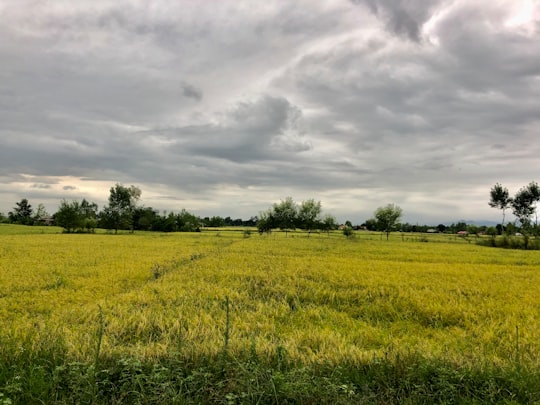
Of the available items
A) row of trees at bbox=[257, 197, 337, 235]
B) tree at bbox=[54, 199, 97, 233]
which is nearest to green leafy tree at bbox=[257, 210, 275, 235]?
row of trees at bbox=[257, 197, 337, 235]

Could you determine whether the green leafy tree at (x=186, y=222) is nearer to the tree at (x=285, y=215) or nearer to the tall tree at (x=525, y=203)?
the tree at (x=285, y=215)

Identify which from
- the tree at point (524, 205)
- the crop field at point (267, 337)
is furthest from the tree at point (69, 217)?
the tree at point (524, 205)

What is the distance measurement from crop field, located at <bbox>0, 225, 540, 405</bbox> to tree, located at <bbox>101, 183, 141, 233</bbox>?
69958mm

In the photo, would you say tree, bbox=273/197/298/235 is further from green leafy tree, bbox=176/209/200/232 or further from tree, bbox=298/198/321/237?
green leafy tree, bbox=176/209/200/232

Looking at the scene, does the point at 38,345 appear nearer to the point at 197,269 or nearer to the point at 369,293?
the point at 369,293

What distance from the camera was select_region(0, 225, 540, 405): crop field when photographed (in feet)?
13.2

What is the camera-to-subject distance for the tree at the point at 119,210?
3223 inches

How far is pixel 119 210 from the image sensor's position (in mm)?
82375

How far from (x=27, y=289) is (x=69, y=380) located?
35.2ft

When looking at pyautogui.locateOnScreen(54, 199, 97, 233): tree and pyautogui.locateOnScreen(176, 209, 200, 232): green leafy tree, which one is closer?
pyautogui.locateOnScreen(54, 199, 97, 233): tree

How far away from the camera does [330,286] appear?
43.1 feet

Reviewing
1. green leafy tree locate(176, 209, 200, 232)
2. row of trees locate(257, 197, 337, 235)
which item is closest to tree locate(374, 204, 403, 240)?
row of trees locate(257, 197, 337, 235)

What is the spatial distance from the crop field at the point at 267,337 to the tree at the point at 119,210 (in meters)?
70.0

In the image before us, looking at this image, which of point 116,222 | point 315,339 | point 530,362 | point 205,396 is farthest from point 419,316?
point 116,222
